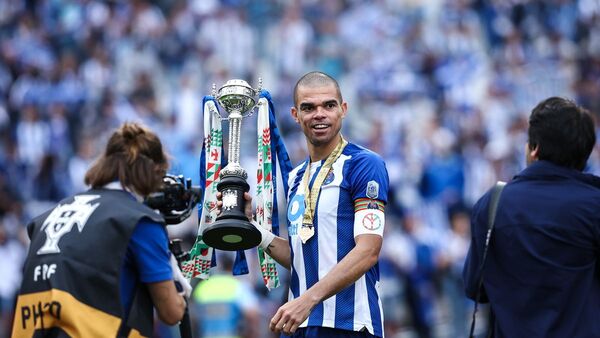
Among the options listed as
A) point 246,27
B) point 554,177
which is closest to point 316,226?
point 554,177

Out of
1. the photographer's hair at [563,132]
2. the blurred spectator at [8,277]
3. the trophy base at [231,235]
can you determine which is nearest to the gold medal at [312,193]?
the trophy base at [231,235]

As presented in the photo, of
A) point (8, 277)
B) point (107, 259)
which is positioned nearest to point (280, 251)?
point (107, 259)

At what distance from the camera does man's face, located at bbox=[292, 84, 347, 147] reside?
6.70 meters

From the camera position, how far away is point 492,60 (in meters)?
20.9

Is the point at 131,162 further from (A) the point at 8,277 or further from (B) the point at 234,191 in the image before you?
(A) the point at 8,277

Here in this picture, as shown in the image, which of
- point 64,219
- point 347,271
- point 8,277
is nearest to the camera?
point 64,219

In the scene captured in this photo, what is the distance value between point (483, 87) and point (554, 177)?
46.2 ft

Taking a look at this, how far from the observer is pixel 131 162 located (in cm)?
585

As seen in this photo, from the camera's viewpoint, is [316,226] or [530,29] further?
[530,29]

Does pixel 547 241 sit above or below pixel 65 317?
above

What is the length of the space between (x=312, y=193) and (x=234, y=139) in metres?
0.63

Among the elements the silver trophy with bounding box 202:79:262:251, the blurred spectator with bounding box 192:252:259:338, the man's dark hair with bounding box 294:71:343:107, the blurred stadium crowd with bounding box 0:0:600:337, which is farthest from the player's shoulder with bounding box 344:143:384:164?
the blurred stadium crowd with bounding box 0:0:600:337

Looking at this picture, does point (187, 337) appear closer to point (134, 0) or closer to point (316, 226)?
point (316, 226)

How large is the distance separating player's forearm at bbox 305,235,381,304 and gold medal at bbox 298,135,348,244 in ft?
1.18
